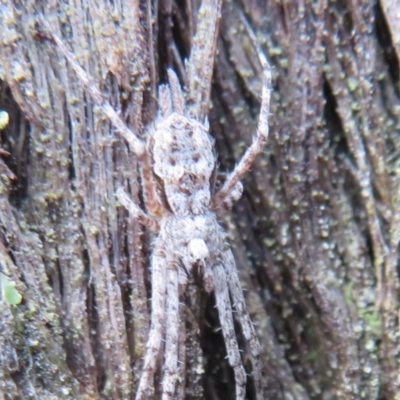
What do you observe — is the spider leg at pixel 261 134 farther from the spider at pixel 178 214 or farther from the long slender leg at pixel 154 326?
the long slender leg at pixel 154 326

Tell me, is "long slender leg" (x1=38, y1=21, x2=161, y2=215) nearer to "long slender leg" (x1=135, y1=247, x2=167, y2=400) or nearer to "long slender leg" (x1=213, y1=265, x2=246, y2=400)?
"long slender leg" (x1=135, y1=247, x2=167, y2=400)

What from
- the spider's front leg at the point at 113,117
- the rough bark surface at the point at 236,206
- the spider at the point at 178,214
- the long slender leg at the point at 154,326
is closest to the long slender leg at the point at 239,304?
the spider at the point at 178,214

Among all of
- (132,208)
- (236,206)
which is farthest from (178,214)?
(236,206)

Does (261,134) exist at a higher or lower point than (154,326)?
higher

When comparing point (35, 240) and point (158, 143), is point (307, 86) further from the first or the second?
point (35, 240)

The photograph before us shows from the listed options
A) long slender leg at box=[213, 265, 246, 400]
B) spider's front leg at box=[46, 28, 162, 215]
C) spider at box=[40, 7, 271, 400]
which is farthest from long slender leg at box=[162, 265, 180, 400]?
spider's front leg at box=[46, 28, 162, 215]

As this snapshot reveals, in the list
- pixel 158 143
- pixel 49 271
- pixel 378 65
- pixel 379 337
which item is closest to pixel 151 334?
pixel 49 271

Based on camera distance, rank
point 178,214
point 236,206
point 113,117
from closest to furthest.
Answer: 1. point 113,117
2. point 178,214
3. point 236,206

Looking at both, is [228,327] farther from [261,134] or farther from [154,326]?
[261,134]
